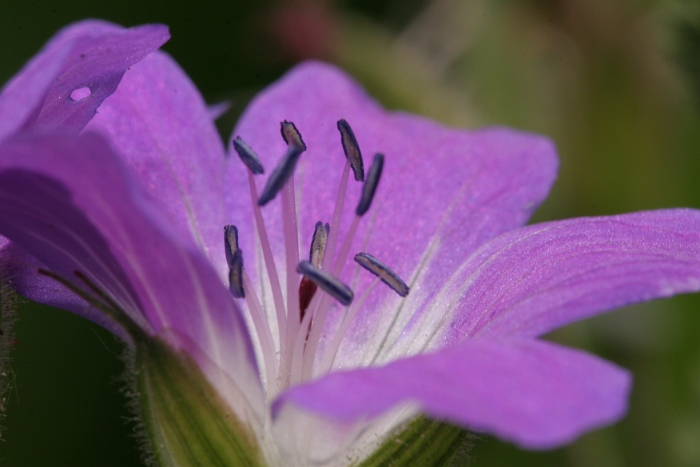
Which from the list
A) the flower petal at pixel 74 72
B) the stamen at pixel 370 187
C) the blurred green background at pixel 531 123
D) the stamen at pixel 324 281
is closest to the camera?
the flower petal at pixel 74 72

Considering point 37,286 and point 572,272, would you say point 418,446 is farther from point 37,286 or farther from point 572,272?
point 37,286

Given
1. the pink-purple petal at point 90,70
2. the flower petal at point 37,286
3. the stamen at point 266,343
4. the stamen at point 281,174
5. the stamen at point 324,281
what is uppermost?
the pink-purple petal at point 90,70

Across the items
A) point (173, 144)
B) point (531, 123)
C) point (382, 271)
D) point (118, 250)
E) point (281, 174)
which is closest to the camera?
point (118, 250)

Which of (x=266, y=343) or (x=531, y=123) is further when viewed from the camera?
(x=531, y=123)

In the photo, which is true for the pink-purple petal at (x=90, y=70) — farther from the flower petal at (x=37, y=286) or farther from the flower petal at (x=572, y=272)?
the flower petal at (x=572, y=272)

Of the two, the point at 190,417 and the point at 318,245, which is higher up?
the point at 318,245

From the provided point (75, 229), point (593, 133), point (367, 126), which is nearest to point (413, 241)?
point (367, 126)

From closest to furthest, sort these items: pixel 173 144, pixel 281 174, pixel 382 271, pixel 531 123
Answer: pixel 281 174 → pixel 382 271 → pixel 173 144 → pixel 531 123

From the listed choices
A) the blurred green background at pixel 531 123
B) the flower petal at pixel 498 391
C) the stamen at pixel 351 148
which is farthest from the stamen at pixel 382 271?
the blurred green background at pixel 531 123

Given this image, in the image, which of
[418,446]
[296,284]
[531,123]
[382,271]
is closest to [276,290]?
[296,284]

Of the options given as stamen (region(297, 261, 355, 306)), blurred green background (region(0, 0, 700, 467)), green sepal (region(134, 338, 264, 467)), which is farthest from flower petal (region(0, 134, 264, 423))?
blurred green background (region(0, 0, 700, 467))
